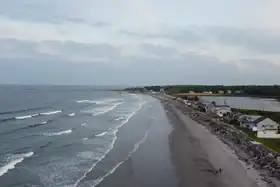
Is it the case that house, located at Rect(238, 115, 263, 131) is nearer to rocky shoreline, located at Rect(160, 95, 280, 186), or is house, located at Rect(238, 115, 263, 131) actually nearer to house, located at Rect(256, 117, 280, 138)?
rocky shoreline, located at Rect(160, 95, 280, 186)

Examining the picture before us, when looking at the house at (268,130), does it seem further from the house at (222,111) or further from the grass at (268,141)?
the house at (222,111)

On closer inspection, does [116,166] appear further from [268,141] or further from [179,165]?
[268,141]

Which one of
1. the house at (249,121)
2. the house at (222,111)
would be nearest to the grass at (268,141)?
the house at (249,121)

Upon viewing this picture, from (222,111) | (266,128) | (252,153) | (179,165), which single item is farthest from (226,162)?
(222,111)

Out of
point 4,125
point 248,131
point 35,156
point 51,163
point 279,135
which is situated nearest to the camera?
point 51,163

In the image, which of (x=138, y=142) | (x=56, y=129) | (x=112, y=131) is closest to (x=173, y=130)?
(x=112, y=131)

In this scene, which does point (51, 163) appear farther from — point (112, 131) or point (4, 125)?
point (4, 125)
